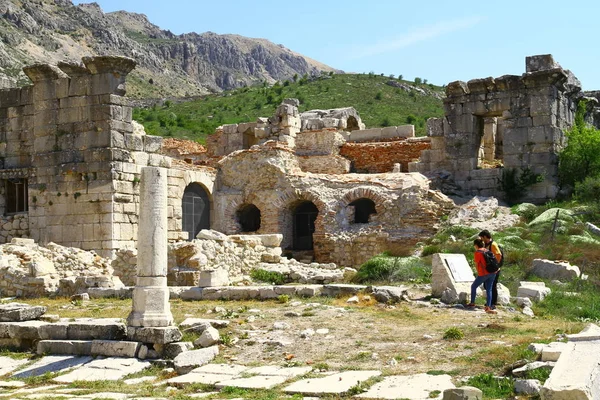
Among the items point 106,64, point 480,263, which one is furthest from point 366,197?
point 480,263

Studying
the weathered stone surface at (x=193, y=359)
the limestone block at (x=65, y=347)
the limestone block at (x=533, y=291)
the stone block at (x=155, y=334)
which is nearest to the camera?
the weathered stone surface at (x=193, y=359)

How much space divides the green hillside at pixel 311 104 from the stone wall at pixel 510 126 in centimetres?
2234

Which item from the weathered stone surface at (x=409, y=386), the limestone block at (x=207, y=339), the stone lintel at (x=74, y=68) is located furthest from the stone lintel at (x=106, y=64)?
the weathered stone surface at (x=409, y=386)

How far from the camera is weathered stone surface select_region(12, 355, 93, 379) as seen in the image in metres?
11.3

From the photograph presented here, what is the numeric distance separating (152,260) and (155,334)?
4.56 feet

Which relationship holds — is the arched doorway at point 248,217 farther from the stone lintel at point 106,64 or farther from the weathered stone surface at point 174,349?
the weathered stone surface at point 174,349

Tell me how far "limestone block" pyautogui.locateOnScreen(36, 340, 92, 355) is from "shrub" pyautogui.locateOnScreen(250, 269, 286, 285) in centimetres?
854

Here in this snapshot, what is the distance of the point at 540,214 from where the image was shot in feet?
74.9

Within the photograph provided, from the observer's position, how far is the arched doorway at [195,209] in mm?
25266

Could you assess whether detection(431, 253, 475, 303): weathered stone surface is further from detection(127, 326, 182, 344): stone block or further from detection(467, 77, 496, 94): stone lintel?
detection(467, 77, 496, 94): stone lintel

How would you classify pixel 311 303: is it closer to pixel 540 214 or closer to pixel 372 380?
pixel 372 380

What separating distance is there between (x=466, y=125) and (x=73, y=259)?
1365 cm

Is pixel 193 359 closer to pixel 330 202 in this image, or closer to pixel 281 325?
pixel 281 325

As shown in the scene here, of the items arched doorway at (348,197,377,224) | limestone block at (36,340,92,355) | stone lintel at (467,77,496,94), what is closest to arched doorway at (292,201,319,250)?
arched doorway at (348,197,377,224)
